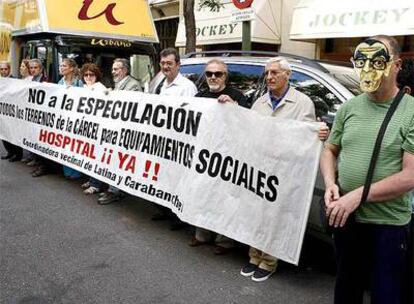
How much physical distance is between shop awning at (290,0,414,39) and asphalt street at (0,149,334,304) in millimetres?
6162

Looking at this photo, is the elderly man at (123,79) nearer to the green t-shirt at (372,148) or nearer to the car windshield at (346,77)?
the car windshield at (346,77)

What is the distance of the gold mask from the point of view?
2385 mm

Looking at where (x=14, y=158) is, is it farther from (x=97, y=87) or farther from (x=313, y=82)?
(x=313, y=82)

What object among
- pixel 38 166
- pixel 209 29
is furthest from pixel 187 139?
pixel 209 29

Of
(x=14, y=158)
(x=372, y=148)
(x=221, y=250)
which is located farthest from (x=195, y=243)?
(x=14, y=158)

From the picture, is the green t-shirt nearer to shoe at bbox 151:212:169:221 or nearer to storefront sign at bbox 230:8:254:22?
shoe at bbox 151:212:169:221

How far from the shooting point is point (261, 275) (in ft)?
12.8

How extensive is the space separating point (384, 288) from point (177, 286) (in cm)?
172

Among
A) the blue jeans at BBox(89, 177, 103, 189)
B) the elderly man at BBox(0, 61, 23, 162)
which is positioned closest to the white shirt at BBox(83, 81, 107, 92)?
the blue jeans at BBox(89, 177, 103, 189)

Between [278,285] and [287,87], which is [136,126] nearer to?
[287,87]

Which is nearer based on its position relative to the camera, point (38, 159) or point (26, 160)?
point (38, 159)

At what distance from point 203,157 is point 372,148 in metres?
1.99

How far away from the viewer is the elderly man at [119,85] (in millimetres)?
5937

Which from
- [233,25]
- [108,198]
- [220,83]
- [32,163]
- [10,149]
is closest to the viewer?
[220,83]
